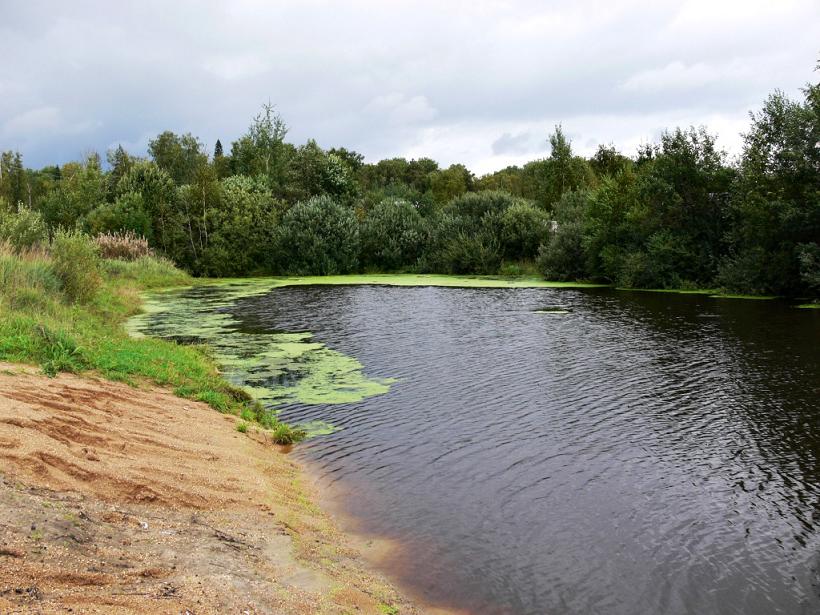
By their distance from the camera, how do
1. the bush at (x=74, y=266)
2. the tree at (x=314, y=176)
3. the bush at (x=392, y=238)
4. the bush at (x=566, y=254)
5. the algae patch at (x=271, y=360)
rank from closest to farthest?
the algae patch at (x=271, y=360)
the bush at (x=74, y=266)
the bush at (x=566, y=254)
the bush at (x=392, y=238)
the tree at (x=314, y=176)

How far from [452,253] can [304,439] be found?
40874 millimetres

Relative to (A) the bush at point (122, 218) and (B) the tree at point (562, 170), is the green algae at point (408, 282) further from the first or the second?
(B) the tree at point (562, 170)

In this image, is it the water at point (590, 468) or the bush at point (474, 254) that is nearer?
the water at point (590, 468)

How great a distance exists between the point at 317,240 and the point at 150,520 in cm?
4564

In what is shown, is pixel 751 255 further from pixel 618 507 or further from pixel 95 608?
pixel 95 608

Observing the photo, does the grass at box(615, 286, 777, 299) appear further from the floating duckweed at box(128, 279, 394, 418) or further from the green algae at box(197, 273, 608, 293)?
the floating duckweed at box(128, 279, 394, 418)

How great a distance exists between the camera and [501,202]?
52781 mm

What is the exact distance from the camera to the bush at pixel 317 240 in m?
51.5

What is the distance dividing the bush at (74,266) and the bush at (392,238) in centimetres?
3390

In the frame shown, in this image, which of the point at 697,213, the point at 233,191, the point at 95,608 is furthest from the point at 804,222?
the point at 233,191

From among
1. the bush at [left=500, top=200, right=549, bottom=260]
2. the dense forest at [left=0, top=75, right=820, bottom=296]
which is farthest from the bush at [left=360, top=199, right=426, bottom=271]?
the bush at [left=500, top=200, right=549, bottom=260]

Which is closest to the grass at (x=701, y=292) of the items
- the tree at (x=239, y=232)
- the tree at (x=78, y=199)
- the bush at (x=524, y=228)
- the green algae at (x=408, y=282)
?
the green algae at (x=408, y=282)

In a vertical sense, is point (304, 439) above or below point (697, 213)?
below

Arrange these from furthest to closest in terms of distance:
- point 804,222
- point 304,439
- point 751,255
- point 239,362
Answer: point 751,255 < point 804,222 < point 239,362 < point 304,439
